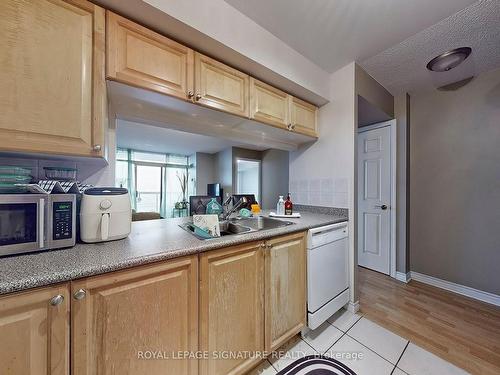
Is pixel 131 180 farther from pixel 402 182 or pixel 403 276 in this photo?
pixel 403 276

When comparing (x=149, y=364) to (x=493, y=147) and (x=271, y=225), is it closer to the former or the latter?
(x=271, y=225)

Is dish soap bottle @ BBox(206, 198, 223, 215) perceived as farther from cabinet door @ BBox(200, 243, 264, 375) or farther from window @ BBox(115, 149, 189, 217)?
window @ BBox(115, 149, 189, 217)

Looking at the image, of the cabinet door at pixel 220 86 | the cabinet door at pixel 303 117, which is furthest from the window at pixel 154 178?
the cabinet door at pixel 220 86

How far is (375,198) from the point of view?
8.39 ft

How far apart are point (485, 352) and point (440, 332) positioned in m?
0.22

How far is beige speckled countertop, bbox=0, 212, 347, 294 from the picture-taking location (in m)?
0.59

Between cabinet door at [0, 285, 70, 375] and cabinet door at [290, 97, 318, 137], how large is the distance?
187 centimetres

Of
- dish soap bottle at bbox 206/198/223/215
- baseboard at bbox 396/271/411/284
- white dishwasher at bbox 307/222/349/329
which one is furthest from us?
baseboard at bbox 396/271/411/284

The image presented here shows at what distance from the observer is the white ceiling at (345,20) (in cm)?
125

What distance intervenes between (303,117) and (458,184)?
6.16ft

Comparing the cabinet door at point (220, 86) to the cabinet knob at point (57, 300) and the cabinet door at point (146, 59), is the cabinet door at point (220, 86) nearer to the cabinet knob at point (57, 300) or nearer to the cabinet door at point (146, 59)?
the cabinet door at point (146, 59)

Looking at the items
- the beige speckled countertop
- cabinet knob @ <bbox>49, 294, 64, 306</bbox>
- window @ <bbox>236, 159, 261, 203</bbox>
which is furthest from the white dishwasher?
window @ <bbox>236, 159, 261, 203</bbox>

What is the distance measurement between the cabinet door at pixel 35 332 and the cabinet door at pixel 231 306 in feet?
1.61

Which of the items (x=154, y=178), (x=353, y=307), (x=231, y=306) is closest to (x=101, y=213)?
(x=231, y=306)
